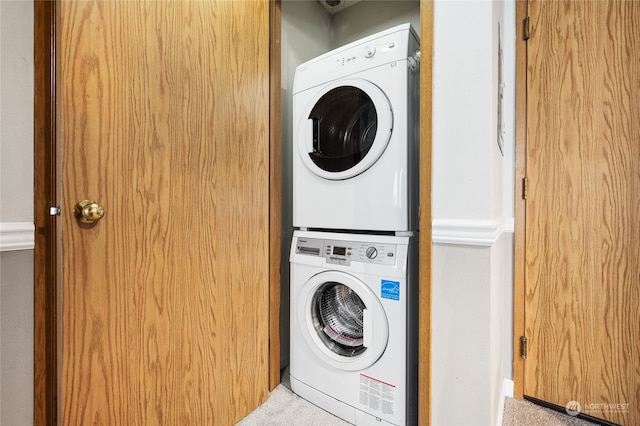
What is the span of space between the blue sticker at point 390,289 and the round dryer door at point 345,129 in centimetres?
48

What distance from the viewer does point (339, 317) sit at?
1.57m

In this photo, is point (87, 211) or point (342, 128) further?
point (342, 128)

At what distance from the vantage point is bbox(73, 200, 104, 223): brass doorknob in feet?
2.87

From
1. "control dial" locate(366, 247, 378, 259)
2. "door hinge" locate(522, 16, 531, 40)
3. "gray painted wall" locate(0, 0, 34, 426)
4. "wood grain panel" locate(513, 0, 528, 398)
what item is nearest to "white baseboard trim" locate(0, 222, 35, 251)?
"gray painted wall" locate(0, 0, 34, 426)

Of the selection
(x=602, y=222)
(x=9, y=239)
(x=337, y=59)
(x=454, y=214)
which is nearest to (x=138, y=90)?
(x=9, y=239)

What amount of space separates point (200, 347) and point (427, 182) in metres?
1.04

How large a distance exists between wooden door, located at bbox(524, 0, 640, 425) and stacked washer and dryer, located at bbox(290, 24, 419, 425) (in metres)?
0.68

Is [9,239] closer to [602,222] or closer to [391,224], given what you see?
[391,224]

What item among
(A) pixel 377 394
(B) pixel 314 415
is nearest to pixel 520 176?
(A) pixel 377 394

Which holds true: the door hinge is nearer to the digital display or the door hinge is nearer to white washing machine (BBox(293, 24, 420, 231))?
white washing machine (BBox(293, 24, 420, 231))

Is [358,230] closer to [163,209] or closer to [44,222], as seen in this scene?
[163,209]

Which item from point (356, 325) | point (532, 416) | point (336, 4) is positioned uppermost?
point (336, 4)

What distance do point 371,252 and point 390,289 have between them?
0.55ft

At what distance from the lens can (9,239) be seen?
2.69ft
